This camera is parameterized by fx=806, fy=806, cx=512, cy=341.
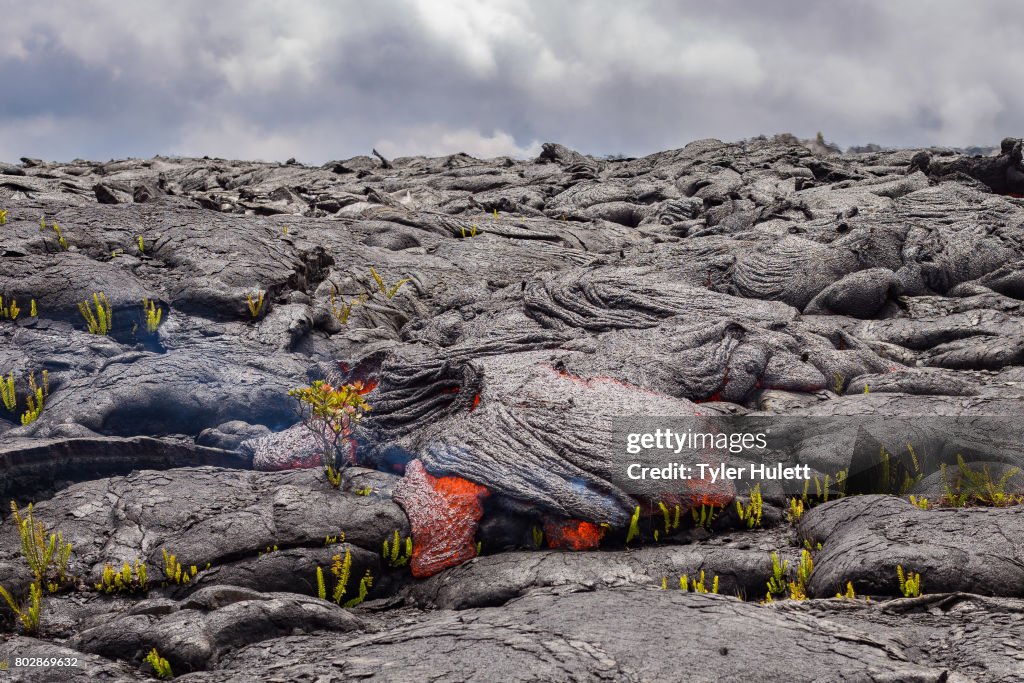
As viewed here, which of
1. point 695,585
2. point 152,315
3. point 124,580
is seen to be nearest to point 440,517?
point 695,585

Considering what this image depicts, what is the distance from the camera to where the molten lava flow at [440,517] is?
8742 mm

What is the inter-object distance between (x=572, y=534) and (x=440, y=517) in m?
1.48

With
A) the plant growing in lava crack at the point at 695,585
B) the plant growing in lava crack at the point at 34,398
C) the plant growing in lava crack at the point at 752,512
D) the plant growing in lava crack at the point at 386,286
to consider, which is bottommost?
the plant growing in lava crack at the point at 695,585

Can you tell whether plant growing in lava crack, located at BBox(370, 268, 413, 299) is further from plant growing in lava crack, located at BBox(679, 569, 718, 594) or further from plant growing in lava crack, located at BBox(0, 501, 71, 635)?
plant growing in lava crack, located at BBox(679, 569, 718, 594)

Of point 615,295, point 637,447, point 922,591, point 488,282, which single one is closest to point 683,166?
point 488,282

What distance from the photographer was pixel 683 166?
1420 inches

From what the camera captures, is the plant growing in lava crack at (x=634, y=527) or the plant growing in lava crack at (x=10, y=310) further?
the plant growing in lava crack at (x=10, y=310)

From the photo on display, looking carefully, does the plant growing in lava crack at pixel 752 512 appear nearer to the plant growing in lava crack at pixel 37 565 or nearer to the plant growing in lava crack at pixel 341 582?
the plant growing in lava crack at pixel 341 582

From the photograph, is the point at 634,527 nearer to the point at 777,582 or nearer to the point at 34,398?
the point at 777,582

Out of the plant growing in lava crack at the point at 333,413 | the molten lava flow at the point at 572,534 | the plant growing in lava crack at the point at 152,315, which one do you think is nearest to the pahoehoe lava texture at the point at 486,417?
the molten lava flow at the point at 572,534

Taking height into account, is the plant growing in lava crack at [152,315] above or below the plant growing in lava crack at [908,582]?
above

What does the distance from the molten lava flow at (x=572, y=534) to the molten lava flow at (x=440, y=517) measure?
0.83 meters

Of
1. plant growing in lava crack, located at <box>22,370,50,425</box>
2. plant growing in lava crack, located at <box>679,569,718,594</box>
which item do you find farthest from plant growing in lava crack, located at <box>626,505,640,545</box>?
plant growing in lava crack, located at <box>22,370,50,425</box>

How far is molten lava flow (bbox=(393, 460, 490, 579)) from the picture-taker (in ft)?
28.7
